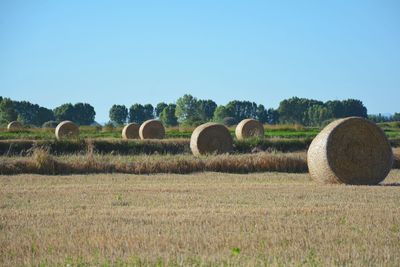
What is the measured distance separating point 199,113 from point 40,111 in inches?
938

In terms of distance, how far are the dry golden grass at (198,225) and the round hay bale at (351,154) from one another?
1.16 m

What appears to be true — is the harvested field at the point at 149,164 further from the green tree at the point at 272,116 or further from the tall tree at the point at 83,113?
the green tree at the point at 272,116

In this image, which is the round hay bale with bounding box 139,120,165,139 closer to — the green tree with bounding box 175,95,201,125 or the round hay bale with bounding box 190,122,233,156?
the round hay bale with bounding box 190,122,233,156

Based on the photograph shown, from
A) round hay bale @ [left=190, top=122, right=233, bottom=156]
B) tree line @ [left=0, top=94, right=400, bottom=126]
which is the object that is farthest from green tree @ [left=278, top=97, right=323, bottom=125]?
round hay bale @ [left=190, top=122, right=233, bottom=156]

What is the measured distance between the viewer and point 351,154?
16234 mm

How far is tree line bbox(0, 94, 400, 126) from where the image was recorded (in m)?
96.0

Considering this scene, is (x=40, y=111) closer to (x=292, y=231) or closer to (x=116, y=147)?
(x=116, y=147)

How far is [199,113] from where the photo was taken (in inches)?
3999

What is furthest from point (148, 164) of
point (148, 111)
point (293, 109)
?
point (148, 111)

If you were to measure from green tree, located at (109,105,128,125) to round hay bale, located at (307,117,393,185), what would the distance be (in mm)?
92570

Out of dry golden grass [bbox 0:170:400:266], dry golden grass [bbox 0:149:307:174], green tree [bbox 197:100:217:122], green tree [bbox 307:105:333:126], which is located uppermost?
green tree [bbox 197:100:217:122]

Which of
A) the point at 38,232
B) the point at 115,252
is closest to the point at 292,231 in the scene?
the point at 115,252

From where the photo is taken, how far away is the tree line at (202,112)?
96.0 metres

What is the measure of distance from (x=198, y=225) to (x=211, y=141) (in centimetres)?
1751
